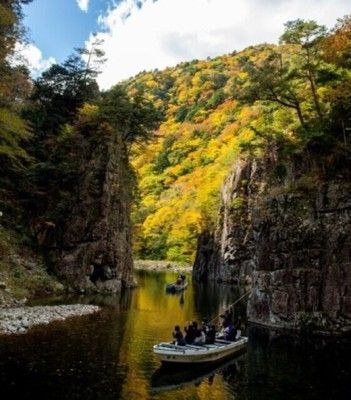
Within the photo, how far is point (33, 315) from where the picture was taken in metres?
36.0

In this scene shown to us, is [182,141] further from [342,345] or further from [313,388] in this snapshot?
[313,388]

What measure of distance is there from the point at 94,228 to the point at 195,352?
32470 millimetres

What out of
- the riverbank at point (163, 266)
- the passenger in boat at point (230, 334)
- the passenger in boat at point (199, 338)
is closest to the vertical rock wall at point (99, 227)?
the passenger in boat at point (230, 334)

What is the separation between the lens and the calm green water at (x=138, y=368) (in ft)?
74.0

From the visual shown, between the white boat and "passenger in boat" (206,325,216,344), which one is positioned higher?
"passenger in boat" (206,325,216,344)

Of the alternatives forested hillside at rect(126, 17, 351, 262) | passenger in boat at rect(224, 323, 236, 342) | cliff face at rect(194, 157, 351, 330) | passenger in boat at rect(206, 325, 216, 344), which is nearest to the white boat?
passenger in boat at rect(206, 325, 216, 344)

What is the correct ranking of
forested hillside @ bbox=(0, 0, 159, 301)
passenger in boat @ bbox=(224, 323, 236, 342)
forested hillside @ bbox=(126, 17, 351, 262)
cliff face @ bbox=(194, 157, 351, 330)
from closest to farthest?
1. passenger in boat @ bbox=(224, 323, 236, 342)
2. cliff face @ bbox=(194, 157, 351, 330)
3. forested hillside @ bbox=(126, 17, 351, 262)
4. forested hillside @ bbox=(0, 0, 159, 301)

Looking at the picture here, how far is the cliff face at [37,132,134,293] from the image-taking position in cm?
5656

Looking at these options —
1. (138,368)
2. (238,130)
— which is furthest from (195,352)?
(238,130)

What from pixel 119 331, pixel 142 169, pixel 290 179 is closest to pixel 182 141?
pixel 142 169

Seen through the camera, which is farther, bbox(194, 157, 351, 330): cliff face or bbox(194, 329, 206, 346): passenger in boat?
bbox(194, 157, 351, 330): cliff face

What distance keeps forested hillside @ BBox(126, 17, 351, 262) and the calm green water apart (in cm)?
1770

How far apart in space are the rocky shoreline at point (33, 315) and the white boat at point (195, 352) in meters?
9.53

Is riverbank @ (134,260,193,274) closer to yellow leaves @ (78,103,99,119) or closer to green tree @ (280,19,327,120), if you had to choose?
yellow leaves @ (78,103,99,119)
